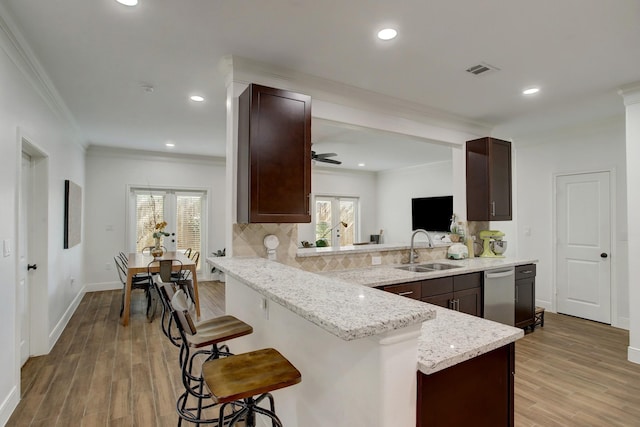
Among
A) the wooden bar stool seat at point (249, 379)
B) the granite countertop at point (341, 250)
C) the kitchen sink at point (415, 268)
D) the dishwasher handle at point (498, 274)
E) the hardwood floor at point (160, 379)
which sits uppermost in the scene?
the granite countertop at point (341, 250)

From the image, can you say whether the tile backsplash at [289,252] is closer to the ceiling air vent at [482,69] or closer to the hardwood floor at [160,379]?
the hardwood floor at [160,379]

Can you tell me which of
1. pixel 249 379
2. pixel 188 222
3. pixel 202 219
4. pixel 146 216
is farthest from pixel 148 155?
pixel 249 379

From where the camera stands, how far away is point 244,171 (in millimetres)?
2520

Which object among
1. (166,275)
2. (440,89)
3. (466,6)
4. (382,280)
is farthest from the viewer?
(166,275)

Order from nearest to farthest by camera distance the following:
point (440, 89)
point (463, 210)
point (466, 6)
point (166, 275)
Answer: point (466, 6) → point (440, 89) → point (166, 275) → point (463, 210)

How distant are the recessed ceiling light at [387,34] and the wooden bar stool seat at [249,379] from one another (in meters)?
2.15

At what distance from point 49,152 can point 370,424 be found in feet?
13.3

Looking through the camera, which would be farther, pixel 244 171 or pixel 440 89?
pixel 440 89

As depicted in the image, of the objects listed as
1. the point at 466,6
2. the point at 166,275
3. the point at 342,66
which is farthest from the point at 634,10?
the point at 166,275

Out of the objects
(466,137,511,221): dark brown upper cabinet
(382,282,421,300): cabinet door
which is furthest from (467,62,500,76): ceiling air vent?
(382,282,421,300): cabinet door

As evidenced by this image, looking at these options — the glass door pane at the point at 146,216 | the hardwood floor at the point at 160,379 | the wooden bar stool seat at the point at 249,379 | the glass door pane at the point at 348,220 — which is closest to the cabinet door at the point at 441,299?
the hardwood floor at the point at 160,379

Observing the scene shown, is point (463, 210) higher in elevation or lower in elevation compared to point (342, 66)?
lower

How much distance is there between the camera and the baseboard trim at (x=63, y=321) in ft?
11.7

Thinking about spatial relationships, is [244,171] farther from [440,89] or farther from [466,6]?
[440,89]
